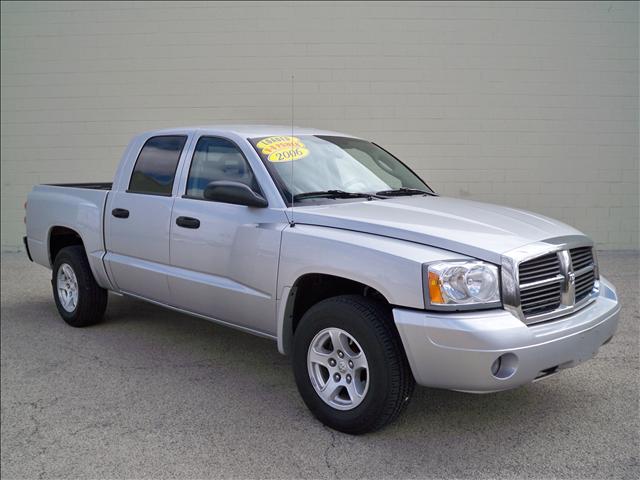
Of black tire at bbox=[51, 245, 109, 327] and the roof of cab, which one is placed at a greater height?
the roof of cab

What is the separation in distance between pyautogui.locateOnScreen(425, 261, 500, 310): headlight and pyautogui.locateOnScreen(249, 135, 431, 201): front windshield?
53.0 inches

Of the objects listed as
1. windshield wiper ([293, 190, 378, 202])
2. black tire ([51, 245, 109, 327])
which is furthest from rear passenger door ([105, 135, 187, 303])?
windshield wiper ([293, 190, 378, 202])

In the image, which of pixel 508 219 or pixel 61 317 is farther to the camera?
pixel 61 317

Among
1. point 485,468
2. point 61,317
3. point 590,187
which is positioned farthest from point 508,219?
point 590,187

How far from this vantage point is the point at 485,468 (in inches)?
137

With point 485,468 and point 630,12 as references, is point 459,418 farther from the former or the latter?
point 630,12

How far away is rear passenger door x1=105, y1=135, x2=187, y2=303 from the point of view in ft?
17.1

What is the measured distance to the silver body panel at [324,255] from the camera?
3.48 meters

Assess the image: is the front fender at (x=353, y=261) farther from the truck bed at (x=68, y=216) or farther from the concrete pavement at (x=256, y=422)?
the truck bed at (x=68, y=216)

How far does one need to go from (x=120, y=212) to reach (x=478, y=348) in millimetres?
3467

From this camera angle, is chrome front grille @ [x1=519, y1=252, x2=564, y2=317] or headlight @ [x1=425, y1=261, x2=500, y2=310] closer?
headlight @ [x1=425, y1=261, x2=500, y2=310]

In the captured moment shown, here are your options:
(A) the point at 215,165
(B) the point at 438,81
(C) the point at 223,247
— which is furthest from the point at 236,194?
(B) the point at 438,81

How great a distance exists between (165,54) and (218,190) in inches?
253

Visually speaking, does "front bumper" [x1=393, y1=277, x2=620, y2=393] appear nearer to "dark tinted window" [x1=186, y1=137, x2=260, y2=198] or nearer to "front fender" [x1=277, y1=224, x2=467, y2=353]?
"front fender" [x1=277, y1=224, x2=467, y2=353]
